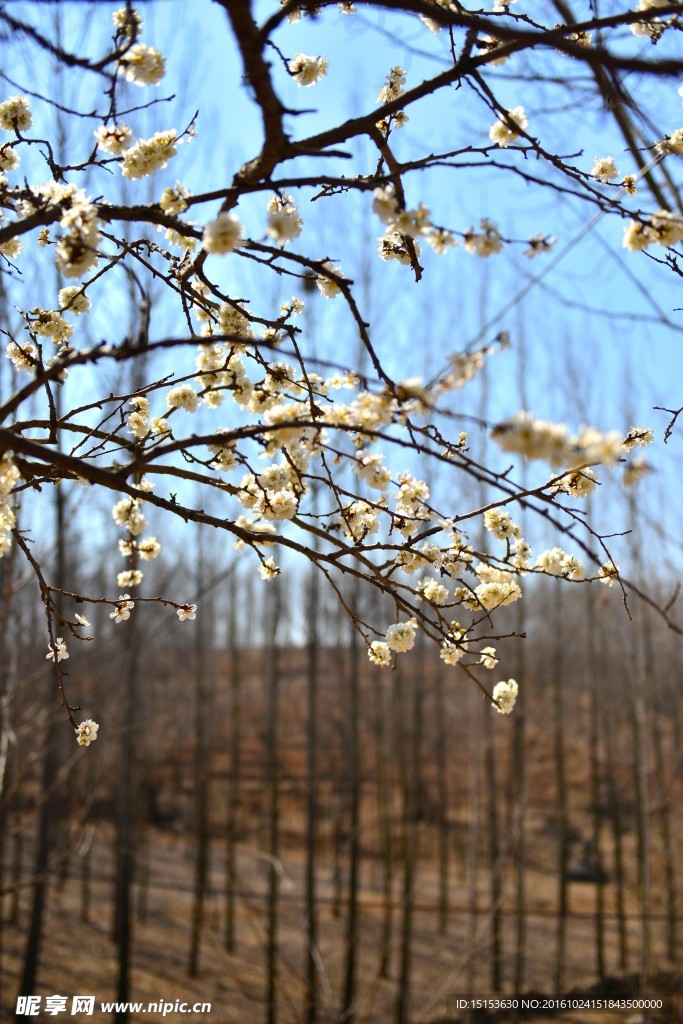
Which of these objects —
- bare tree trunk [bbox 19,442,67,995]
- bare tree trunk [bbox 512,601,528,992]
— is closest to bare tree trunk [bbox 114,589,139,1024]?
bare tree trunk [bbox 19,442,67,995]

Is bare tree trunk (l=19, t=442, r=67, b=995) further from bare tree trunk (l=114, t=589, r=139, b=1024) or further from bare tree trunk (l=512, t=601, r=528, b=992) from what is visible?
bare tree trunk (l=512, t=601, r=528, b=992)

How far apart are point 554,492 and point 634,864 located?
636 inches

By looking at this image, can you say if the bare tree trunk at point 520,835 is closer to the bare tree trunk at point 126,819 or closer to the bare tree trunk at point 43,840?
the bare tree trunk at point 126,819

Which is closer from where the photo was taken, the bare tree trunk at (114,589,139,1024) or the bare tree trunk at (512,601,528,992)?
the bare tree trunk at (114,589,139,1024)

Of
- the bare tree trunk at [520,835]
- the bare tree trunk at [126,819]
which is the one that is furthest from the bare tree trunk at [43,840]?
the bare tree trunk at [520,835]

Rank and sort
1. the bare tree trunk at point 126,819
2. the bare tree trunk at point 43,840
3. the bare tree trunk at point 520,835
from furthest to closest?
the bare tree trunk at point 520,835, the bare tree trunk at point 126,819, the bare tree trunk at point 43,840

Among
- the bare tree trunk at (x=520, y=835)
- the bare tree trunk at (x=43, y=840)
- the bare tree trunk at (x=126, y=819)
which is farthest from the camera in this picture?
the bare tree trunk at (x=520, y=835)

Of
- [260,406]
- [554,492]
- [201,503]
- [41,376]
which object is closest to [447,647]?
[554,492]

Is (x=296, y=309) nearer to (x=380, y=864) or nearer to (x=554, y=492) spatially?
(x=554, y=492)

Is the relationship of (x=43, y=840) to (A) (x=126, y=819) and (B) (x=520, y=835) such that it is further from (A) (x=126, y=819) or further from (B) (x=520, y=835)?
(B) (x=520, y=835)

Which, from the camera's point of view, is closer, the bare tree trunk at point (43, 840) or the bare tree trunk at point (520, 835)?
the bare tree trunk at point (43, 840)

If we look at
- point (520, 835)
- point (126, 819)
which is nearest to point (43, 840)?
point (126, 819)

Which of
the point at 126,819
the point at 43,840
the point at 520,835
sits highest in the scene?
the point at 43,840

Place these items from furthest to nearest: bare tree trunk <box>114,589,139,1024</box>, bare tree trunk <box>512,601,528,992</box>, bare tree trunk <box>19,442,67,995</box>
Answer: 1. bare tree trunk <box>512,601,528,992</box>
2. bare tree trunk <box>114,589,139,1024</box>
3. bare tree trunk <box>19,442,67,995</box>
